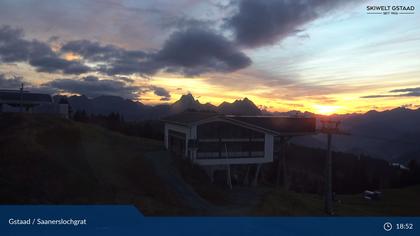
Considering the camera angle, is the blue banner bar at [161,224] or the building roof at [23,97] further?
the building roof at [23,97]

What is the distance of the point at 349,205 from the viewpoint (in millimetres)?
4121

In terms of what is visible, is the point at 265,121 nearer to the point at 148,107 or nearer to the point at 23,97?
the point at 148,107

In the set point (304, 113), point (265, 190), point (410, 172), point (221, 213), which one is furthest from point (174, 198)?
point (410, 172)

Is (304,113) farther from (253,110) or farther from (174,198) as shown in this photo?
(174,198)

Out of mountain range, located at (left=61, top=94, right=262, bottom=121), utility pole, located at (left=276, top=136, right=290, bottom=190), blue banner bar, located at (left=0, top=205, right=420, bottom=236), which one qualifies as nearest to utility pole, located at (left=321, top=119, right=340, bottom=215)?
blue banner bar, located at (left=0, top=205, right=420, bottom=236)

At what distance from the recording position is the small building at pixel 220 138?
382 centimetres

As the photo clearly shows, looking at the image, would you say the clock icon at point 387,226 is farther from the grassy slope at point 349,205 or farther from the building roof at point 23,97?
the building roof at point 23,97

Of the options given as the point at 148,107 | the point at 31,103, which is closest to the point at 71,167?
the point at 31,103

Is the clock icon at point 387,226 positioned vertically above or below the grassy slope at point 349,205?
below

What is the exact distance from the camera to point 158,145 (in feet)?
13.5

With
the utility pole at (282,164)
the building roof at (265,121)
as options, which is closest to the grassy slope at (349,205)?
the utility pole at (282,164)

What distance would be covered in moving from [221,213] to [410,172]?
2546 millimetres

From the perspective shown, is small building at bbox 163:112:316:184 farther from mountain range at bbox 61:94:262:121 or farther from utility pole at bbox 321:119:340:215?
utility pole at bbox 321:119:340:215

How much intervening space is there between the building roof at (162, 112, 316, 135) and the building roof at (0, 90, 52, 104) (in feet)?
3.91
